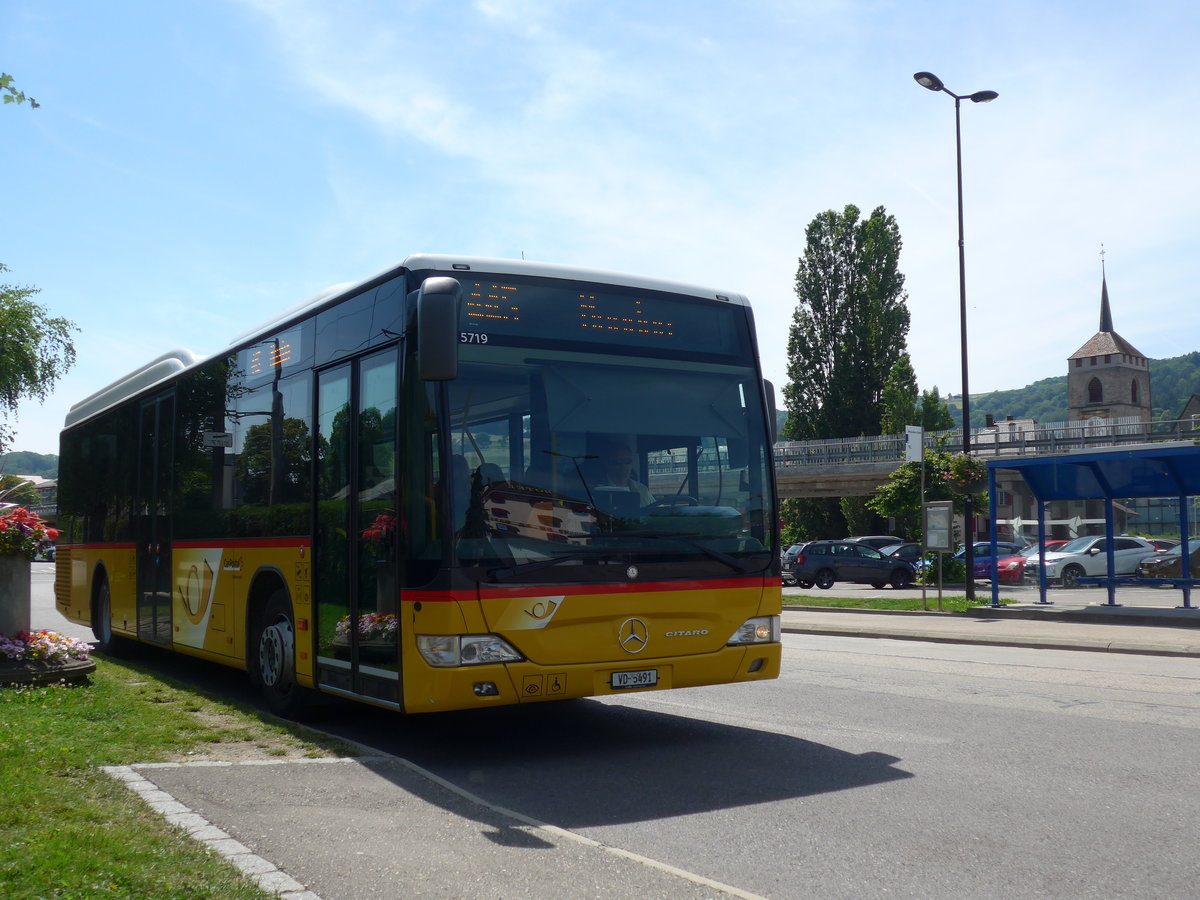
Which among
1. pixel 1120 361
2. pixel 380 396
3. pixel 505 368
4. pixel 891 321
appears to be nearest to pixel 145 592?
pixel 380 396

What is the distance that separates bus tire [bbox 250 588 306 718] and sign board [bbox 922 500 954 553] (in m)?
14.6

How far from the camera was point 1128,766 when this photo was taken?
24.1ft

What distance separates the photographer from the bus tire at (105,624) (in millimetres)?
14547

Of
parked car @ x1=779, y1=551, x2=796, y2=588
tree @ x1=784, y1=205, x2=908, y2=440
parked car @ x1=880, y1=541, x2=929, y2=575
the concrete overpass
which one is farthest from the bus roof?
tree @ x1=784, y1=205, x2=908, y2=440

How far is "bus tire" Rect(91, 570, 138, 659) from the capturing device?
14547 mm

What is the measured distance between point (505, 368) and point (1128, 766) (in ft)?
15.1

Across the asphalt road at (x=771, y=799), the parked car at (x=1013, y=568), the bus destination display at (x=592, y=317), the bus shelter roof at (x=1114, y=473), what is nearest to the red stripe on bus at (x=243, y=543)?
the asphalt road at (x=771, y=799)

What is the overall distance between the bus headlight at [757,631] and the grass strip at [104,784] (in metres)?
2.78

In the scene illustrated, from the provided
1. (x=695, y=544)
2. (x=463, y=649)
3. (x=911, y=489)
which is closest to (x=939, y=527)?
(x=911, y=489)

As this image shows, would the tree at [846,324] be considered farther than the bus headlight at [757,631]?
Yes

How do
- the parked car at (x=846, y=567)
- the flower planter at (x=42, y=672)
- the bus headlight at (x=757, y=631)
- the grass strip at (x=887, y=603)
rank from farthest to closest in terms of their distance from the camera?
the parked car at (x=846, y=567), the grass strip at (x=887, y=603), the flower planter at (x=42, y=672), the bus headlight at (x=757, y=631)

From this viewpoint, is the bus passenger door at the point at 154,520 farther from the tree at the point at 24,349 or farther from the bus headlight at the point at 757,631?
the tree at the point at 24,349

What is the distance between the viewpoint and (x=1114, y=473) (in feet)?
69.5

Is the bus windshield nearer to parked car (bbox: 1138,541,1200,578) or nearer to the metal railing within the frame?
parked car (bbox: 1138,541,1200,578)
